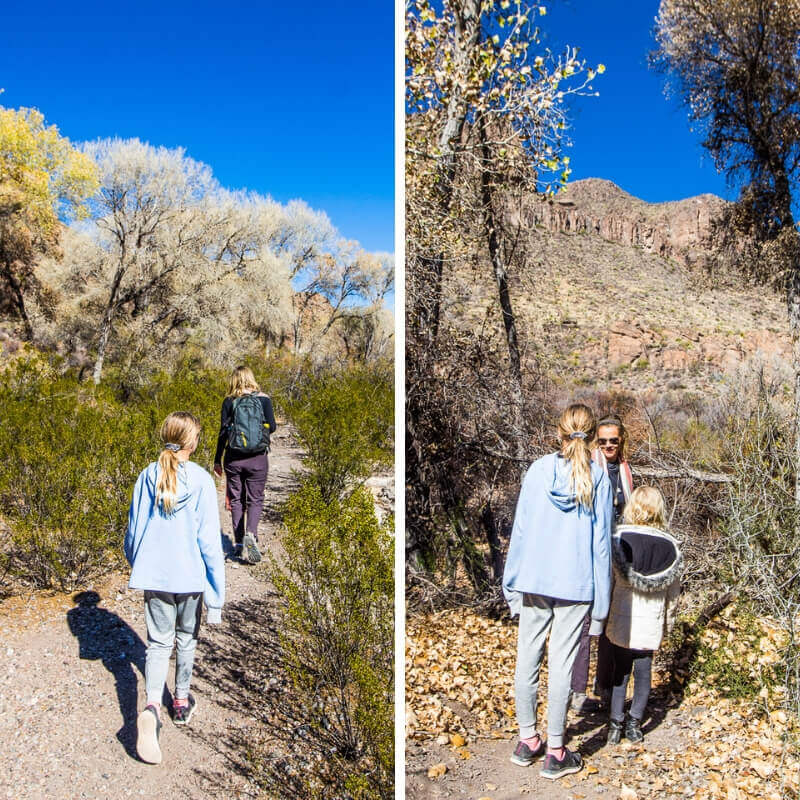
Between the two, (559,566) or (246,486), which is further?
(246,486)

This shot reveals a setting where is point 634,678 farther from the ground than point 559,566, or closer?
closer

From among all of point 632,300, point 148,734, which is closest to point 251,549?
point 148,734

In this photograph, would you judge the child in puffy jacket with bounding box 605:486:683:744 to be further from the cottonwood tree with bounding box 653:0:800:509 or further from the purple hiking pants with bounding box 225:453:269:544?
the purple hiking pants with bounding box 225:453:269:544

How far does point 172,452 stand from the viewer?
130 cm

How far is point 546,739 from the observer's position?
59.1 inches

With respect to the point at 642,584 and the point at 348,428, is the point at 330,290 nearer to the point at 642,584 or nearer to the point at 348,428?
the point at 348,428

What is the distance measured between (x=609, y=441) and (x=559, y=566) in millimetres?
304

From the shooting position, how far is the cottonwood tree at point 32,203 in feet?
13.1

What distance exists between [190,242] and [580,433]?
549 centimetres

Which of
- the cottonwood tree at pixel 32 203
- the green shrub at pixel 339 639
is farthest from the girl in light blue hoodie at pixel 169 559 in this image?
the cottonwood tree at pixel 32 203

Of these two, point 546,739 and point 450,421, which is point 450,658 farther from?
point 450,421

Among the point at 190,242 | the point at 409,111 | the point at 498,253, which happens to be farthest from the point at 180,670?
the point at 190,242

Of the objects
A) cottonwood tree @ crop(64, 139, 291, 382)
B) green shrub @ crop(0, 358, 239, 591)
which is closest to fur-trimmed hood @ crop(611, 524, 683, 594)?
green shrub @ crop(0, 358, 239, 591)

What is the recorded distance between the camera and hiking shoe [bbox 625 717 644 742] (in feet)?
4.48
